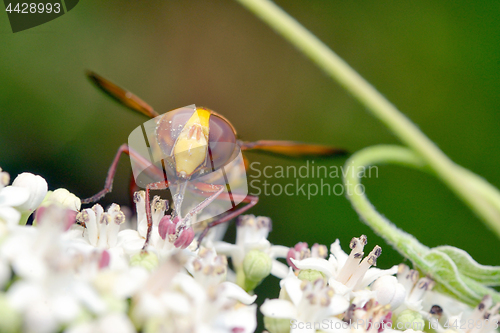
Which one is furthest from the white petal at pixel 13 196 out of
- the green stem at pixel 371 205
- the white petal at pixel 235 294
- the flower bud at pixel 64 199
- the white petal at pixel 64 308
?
the green stem at pixel 371 205

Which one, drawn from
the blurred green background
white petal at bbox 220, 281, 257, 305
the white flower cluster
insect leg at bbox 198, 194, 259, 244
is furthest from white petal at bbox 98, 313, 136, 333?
the blurred green background

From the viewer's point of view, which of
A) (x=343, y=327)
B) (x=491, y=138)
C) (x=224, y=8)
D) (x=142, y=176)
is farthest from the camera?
(x=224, y=8)

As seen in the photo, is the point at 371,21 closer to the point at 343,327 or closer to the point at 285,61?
the point at 285,61

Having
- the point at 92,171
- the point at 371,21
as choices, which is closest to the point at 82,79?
the point at 92,171

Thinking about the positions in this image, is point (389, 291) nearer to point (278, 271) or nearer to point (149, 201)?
point (278, 271)

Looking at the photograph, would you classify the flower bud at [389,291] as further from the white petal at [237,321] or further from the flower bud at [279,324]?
the white petal at [237,321]

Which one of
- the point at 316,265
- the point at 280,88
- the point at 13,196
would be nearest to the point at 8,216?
the point at 13,196
